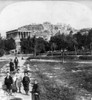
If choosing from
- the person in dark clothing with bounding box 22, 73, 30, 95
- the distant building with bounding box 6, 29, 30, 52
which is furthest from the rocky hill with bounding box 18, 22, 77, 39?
the person in dark clothing with bounding box 22, 73, 30, 95

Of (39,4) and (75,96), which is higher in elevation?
(39,4)

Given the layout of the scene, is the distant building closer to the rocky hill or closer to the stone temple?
the stone temple

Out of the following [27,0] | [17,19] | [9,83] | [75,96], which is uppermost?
[27,0]

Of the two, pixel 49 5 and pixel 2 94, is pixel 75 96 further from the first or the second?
pixel 49 5

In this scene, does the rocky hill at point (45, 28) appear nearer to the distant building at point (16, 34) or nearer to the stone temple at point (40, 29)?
the stone temple at point (40, 29)

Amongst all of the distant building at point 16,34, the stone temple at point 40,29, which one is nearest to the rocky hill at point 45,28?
the stone temple at point 40,29

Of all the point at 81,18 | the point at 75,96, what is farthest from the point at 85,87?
the point at 81,18

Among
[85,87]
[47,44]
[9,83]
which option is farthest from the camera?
[47,44]

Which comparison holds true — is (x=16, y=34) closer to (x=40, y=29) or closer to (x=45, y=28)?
(x=40, y=29)

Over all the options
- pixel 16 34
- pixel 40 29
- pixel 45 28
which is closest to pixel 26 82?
pixel 45 28

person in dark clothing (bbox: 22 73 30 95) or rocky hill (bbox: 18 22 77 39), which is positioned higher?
rocky hill (bbox: 18 22 77 39)

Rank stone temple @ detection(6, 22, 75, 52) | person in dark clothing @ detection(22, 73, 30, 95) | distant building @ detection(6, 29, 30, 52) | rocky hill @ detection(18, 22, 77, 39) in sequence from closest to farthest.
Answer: person in dark clothing @ detection(22, 73, 30, 95) → rocky hill @ detection(18, 22, 77, 39) → stone temple @ detection(6, 22, 75, 52) → distant building @ detection(6, 29, 30, 52)
